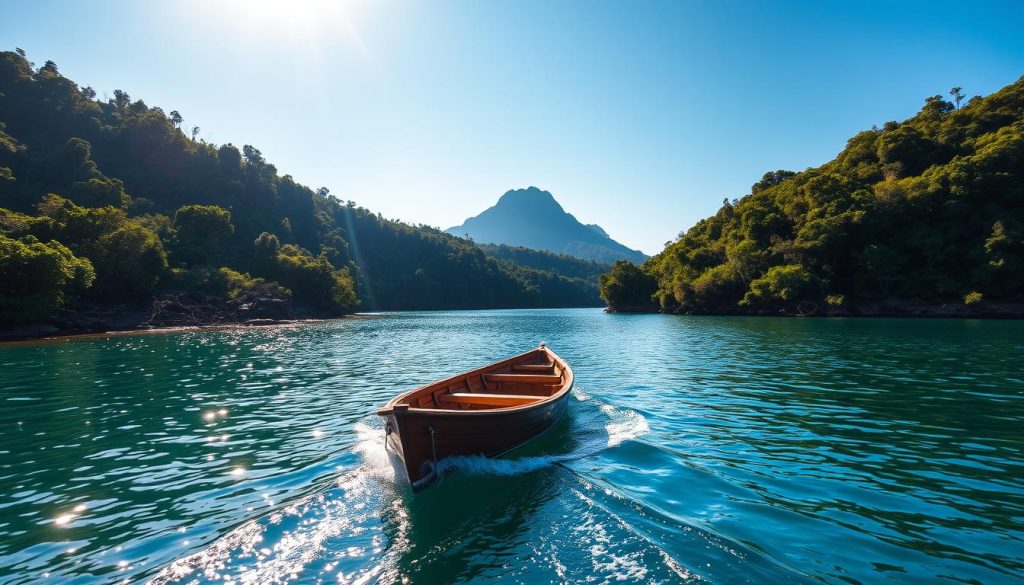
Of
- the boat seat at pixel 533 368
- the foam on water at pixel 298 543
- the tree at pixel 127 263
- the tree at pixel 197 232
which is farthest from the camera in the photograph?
the tree at pixel 197 232

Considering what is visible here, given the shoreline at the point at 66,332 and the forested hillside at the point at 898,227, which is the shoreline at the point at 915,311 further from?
the shoreline at the point at 66,332

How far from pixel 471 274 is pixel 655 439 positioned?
17068 cm

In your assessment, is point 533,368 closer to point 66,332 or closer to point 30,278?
point 30,278

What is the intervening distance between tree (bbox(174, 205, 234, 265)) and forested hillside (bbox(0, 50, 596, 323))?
8.5 inches

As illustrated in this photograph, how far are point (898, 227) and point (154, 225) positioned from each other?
122349mm

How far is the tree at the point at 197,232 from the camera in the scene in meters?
72.2

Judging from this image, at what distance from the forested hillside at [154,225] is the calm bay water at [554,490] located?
4466 centimetres

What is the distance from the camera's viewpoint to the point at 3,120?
88.5 m

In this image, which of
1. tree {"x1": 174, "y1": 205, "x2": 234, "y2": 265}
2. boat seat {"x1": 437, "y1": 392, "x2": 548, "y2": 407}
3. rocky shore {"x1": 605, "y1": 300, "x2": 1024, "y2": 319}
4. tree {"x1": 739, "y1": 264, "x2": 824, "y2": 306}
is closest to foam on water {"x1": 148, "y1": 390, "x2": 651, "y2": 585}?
boat seat {"x1": 437, "y1": 392, "x2": 548, "y2": 407}

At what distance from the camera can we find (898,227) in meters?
62.9

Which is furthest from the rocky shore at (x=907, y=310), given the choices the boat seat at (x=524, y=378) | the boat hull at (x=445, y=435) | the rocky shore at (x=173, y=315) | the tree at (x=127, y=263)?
the tree at (x=127, y=263)

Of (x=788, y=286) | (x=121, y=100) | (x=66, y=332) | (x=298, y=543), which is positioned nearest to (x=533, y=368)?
(x=298, y=543)

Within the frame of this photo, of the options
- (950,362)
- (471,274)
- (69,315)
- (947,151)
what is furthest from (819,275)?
(471,274)

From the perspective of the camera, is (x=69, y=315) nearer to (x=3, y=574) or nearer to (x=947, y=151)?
(x=3, y=574)
